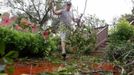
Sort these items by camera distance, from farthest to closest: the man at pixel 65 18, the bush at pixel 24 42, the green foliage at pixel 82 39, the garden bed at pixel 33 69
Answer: the green foliage at pixel 82 39 < the man at pixel 65 18 < the bush at pixel 24 42 < the garden bed at pixel 33 69

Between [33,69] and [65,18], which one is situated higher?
[65,18]

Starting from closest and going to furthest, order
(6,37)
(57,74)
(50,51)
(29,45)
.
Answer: (57,74) → (6,37) → (29,45) → (50,51)

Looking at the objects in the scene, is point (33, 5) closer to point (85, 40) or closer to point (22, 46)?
point (85, 40)

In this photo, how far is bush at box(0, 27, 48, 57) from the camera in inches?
328

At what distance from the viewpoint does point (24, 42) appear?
28.6 feet

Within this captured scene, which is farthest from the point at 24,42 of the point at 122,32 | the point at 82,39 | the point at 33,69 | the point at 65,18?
the point at 122,32

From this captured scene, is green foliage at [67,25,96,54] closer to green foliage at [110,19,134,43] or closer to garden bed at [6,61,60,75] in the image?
green foliage at [110,19,134,43]

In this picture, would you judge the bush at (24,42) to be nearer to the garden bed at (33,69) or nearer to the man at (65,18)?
the man at (65,18)

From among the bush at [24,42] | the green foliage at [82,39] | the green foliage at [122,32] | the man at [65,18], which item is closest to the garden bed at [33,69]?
the bush at [24,42]

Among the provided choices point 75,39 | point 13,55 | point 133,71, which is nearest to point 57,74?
point 133,71

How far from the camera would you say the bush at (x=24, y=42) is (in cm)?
832

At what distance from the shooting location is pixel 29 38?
29.5 ft

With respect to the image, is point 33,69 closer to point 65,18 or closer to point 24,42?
point 24,42

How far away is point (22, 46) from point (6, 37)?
57 centimetres
